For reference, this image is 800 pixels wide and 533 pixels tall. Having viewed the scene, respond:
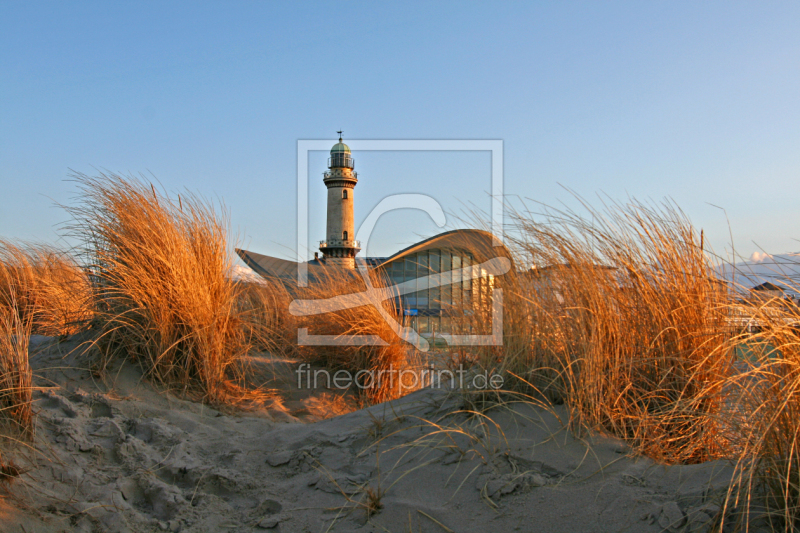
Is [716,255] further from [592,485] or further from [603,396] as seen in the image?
[592,485]

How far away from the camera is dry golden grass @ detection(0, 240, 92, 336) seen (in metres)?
3.33

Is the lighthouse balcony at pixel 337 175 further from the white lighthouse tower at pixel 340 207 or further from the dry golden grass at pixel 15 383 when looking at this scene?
the dry golden grass at pixel 15 383

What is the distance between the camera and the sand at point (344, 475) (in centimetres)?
158

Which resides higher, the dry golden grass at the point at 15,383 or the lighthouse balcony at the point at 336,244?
the lighthouse balcony at the point at 336,244

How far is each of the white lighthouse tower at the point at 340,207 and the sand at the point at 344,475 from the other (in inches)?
1037

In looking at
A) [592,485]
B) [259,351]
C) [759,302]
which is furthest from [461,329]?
[259,351]

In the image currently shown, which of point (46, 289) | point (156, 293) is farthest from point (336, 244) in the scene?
point (156, 293)

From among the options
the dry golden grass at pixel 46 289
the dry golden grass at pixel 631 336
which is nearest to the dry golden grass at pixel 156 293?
the dry golden grass at pixel 46 289

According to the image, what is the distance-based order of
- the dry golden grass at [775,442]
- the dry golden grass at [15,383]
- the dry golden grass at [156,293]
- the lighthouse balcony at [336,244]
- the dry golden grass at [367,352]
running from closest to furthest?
1. the dry golden grass at [775,442]
2. the dry golden grass at [15,383]
3. the dry golden grass at [156,293]
4. the dry golden grass at [367,352]
5. the lighthouse balcony at [336,244]

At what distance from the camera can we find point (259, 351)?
162 inches

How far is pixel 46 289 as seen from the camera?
4.15 m

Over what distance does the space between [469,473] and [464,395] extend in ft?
1.74

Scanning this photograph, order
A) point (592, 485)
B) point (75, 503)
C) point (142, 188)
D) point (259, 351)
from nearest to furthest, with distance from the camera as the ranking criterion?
point (592, 485) < point (75, 503) < point (142, 188) < point (259, 351)

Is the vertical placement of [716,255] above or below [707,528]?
above
